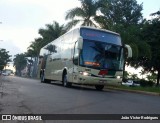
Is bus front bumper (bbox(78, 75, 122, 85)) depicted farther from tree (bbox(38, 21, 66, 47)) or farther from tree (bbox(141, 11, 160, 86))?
tree (bbox(38, 21, 66, 47))

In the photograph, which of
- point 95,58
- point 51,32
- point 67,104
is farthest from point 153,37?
point 67,104

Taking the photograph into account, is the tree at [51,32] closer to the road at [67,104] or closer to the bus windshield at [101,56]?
the bus windshield at [101,56]

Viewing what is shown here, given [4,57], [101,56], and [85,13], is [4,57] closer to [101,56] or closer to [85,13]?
[85,13]

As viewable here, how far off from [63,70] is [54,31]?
4554 cm

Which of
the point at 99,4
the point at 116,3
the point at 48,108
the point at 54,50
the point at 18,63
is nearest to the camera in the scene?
the point at 48,108

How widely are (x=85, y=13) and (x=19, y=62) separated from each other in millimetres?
141714

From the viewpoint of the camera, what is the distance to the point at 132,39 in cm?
3838

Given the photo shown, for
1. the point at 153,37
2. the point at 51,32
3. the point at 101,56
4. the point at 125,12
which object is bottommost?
the point at 101,56

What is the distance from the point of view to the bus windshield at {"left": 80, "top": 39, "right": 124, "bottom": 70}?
20.1 meters

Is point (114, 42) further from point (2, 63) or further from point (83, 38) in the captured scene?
point (2, 63)

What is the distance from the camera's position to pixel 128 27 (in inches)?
2245

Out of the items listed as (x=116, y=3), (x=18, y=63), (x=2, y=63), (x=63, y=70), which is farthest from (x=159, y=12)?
(x=18, y=63)

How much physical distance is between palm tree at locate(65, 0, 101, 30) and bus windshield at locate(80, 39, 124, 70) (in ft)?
66.9

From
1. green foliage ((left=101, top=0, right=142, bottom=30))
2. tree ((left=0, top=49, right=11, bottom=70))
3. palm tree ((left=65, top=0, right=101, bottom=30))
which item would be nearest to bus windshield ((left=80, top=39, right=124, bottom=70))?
palm tree ((left=65, top=0, right=101, bottom=30))
